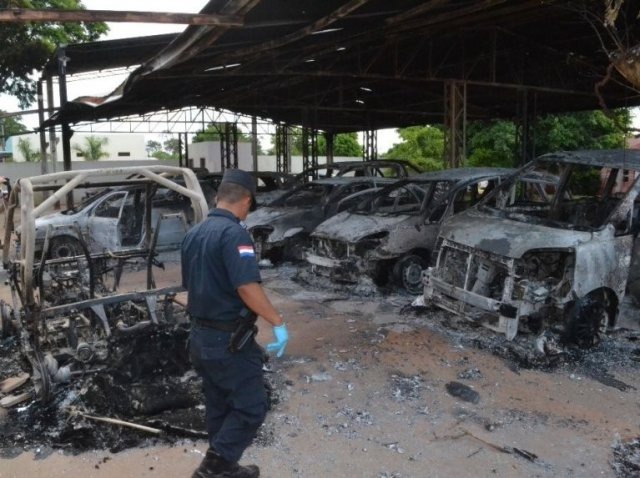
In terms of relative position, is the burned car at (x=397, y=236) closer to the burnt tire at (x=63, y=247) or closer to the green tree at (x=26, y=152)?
the burnt tire at (x=63, y=247)

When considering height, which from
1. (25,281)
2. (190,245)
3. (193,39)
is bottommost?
(25,281)

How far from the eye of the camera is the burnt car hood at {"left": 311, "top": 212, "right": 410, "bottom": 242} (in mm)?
7523

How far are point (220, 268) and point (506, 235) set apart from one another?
3.40 m

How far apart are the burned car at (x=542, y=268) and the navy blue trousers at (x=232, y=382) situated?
289cm

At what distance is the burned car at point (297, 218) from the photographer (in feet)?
31.3

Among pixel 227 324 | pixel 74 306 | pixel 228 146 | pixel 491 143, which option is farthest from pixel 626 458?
pixel 228 146

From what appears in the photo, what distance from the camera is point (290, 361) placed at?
208 inches

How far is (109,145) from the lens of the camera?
45688 millimetres

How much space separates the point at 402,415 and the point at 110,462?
205cm

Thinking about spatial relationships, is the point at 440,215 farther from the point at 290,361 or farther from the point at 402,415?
the point at 402,415

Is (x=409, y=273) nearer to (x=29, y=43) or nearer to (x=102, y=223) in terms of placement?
(x=102, y=223)

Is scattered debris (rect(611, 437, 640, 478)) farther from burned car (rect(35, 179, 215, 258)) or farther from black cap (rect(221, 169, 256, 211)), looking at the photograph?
burned car (rect(35, 179, 215, 258))

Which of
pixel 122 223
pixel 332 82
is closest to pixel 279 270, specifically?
pixel 122 223

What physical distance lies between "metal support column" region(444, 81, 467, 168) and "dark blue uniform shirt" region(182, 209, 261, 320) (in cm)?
1122
